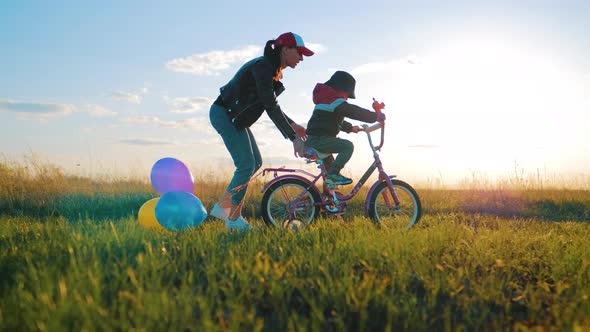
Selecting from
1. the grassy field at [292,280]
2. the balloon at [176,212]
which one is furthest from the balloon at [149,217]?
the grassy field at [292,280]

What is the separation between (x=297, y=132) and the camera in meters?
5.51

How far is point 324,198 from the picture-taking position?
597cm

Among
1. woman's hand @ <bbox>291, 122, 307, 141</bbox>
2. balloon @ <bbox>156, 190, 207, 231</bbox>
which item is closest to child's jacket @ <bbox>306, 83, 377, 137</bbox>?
woman's hand @ <bbox>291, 122, 307, 141</bbox>

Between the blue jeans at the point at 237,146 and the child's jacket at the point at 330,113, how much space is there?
0.89m

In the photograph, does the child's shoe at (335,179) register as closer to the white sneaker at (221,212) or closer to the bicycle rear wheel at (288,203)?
the bicycle rear wheel at (288,203)

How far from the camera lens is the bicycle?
5.71 m

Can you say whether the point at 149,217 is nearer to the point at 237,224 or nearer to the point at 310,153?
the point at 237,224

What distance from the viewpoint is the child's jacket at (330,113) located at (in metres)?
5.96

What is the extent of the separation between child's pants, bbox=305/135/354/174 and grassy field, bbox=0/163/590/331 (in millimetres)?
669

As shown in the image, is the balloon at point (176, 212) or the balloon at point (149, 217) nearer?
the balloon at point (176, 212)

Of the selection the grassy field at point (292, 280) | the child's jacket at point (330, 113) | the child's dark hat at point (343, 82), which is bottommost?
the grassy field at point (292, 280)

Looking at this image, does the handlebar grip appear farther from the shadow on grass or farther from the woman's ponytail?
the shadow on grass

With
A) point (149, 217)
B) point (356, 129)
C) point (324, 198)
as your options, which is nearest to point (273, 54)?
point (356, 129)

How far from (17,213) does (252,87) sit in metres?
6.00
